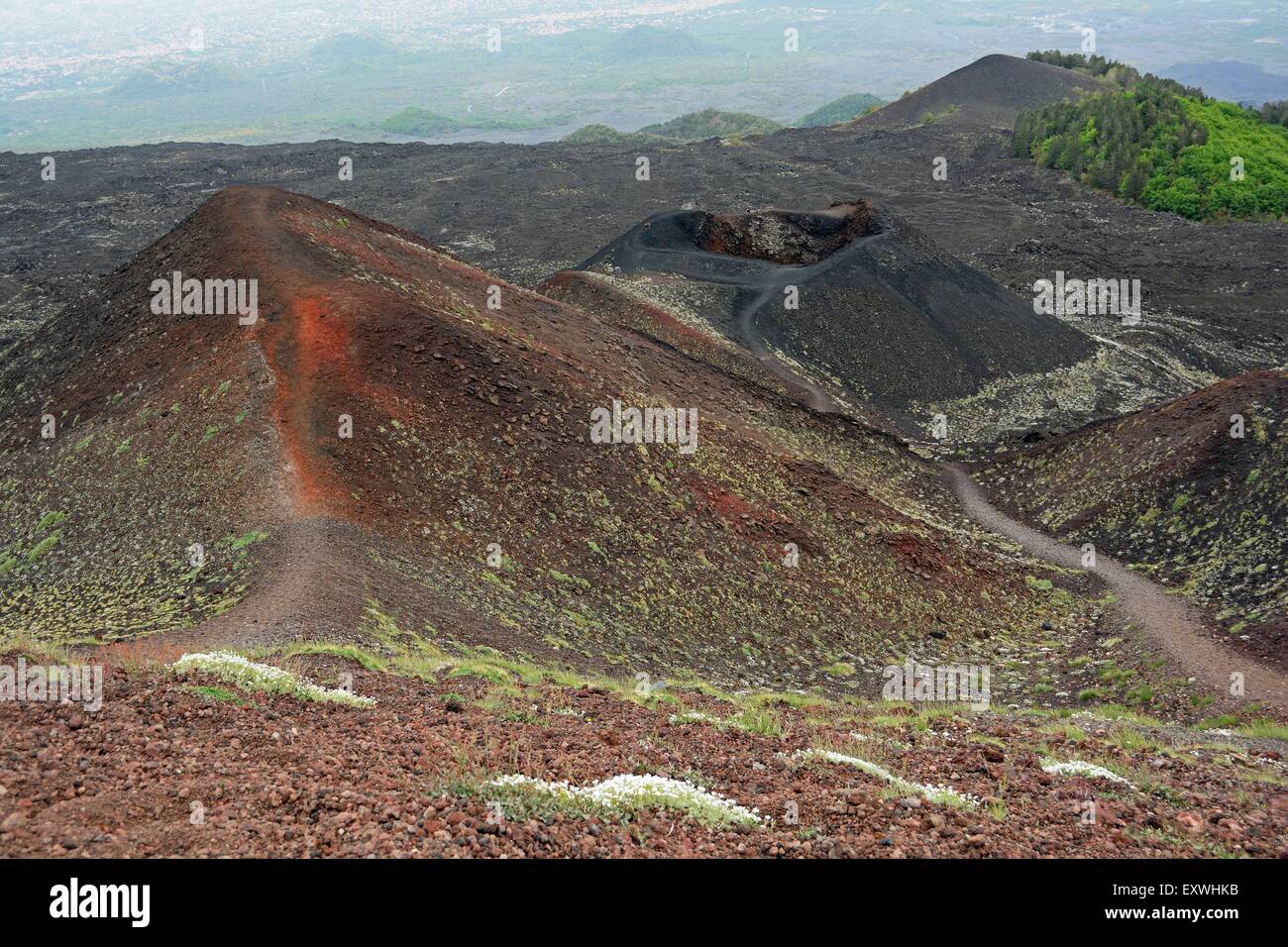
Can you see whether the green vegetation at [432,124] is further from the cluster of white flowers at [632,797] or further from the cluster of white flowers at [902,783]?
the cluster of white flowers at [632,797]

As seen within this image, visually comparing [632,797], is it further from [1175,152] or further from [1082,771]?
[1175,152]

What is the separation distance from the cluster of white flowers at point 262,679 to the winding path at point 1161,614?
1539 centimetres

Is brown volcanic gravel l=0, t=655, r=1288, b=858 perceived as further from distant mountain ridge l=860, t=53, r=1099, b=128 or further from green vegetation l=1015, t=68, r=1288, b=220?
distant mountain ridge l=860, t=53, r=1099, b=128

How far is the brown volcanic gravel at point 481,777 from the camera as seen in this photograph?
752cm

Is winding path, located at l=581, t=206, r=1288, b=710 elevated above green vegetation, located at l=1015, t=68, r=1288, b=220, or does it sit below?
below

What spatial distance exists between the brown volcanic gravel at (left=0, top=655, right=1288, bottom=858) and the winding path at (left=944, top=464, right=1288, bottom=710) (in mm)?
5562

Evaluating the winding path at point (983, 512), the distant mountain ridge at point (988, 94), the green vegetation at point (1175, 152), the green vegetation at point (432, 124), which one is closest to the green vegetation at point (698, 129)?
the distant mountain ridge at point (988, 94)

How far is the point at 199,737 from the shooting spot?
932 cm

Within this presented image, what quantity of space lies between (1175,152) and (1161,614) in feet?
223

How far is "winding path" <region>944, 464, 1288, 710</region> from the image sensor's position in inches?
715

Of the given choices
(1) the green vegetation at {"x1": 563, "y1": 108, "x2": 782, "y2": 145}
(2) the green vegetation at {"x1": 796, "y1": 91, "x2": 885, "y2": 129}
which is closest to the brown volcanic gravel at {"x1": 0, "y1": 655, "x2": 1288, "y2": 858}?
(1) the green vegetation at {"x1": 563, "y1": 108, "x2": 782, "y2": 145}

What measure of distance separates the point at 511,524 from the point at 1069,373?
30.4 m

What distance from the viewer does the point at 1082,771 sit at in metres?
11.5

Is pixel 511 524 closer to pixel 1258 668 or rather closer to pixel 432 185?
pixel 1258 668
